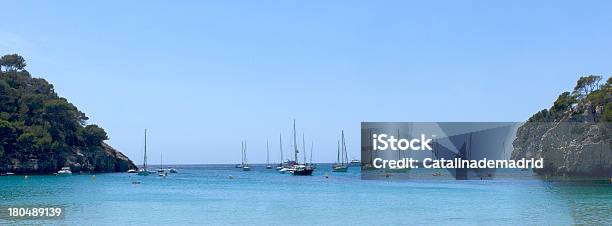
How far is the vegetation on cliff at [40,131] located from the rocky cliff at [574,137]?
294 feet

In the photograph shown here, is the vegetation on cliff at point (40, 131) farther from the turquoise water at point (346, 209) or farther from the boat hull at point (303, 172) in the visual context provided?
the turquoise water at point (346, 209)

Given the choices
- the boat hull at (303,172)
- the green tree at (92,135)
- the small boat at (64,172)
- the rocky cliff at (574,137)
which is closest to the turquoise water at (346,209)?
the rocky cliff at (574,137)

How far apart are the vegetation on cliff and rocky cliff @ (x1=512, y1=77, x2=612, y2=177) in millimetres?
89534

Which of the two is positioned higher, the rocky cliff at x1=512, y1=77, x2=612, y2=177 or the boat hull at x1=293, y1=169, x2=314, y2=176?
the rocky cliff at x1=512, y1=77, x2=612, y2=177

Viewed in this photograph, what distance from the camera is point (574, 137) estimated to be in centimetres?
10494

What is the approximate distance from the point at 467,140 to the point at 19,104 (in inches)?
3541

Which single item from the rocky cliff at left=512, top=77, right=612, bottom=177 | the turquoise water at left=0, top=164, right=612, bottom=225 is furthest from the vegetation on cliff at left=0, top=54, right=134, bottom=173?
the rocky cliff at left=512, top=77, right=612, bottom=177

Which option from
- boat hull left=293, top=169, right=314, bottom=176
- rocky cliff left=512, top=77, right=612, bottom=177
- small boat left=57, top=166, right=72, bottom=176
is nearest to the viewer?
rocky cliff left=512, top=77, right=612, bottom=177

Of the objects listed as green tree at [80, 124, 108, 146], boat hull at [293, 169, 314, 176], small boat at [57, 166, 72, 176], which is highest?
green tree at [80, 124, 108, 146]

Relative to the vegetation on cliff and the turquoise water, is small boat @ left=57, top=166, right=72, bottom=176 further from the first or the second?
the turquoise water

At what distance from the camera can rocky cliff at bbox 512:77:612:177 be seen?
326 feet

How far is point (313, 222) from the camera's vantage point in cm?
4072

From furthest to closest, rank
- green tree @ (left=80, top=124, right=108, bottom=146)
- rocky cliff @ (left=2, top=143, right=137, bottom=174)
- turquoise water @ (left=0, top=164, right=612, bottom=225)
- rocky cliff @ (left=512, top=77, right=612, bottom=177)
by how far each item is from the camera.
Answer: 1. green tree @ (left=80, top=124, right=108, bottom=146)
2. rocky cliff @ (left=2, top=143, right=137, bottom=174)
3. rocky cliff @ (left=512, top=77, right=612, bottom=177)
4. turquoise water @ (left=0, top=164, right=612, bottom=225)

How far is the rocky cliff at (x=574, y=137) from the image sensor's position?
326 ft
